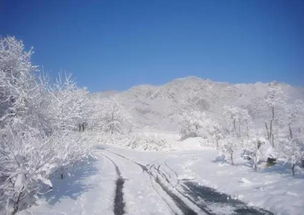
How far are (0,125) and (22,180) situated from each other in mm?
8843

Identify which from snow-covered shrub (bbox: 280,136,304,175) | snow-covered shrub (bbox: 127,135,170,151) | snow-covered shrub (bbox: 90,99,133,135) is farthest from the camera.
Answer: snow-covered shrub (bbox: 90,99,133,135)

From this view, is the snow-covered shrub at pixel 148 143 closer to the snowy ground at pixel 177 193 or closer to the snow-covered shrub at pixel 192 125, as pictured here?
the snow-covered shrub at pixel 192 125

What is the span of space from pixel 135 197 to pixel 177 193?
2059 mm

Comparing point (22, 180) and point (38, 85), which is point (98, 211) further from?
point (38, 85)

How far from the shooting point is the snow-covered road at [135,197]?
38.3 feet

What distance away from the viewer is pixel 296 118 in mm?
54938

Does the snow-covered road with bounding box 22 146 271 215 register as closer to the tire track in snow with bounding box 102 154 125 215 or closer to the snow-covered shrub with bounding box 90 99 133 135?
the tire track in snow with bounding box 102 154 125 215

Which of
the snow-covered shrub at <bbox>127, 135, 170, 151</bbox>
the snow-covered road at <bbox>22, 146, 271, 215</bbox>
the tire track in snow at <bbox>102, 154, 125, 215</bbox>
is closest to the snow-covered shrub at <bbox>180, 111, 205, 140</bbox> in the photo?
the snow-covered shrub at <bbox>127, 135, 170, 151</bbox>

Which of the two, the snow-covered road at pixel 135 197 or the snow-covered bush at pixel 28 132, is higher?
the snow-covered bush at pixel 28 132

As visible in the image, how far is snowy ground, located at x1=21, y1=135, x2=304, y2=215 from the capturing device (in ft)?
38.2

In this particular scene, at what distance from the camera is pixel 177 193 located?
46.7 feet

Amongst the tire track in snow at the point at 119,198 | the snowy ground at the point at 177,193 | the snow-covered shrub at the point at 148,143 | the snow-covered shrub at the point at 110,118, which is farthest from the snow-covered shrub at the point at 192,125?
the tire track in snow at the point at 119,198

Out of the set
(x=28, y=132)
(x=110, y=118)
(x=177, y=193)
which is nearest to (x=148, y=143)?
(x=110, y=118)

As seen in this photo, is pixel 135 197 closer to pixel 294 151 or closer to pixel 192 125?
pixel 294 151
